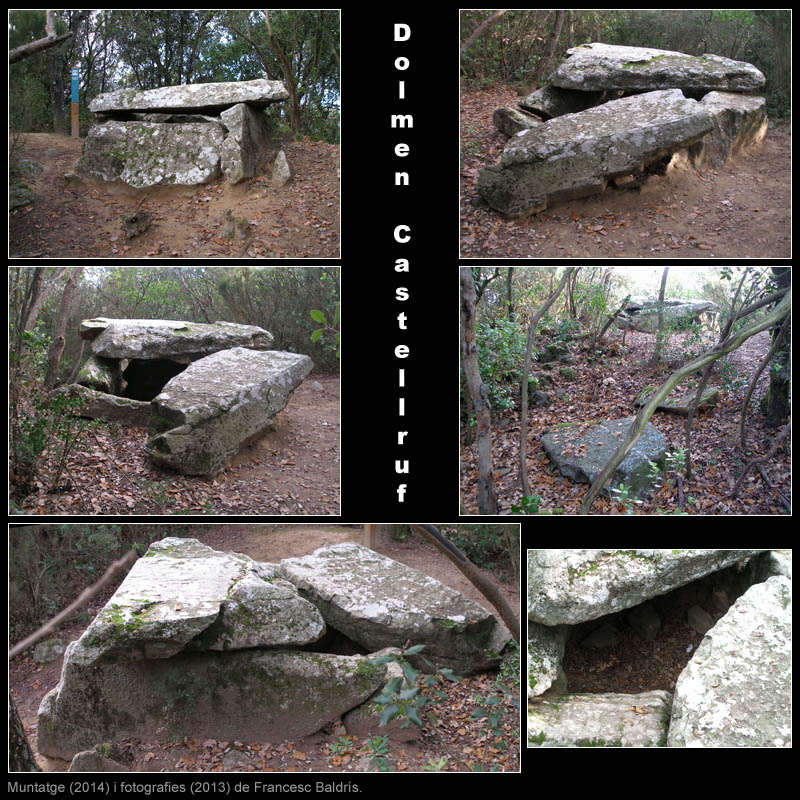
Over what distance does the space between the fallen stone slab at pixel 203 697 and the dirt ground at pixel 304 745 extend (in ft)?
0.30

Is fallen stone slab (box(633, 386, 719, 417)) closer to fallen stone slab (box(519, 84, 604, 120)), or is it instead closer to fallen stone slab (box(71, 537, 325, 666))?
fallen stone slab (box(519, 84, 604, 120))

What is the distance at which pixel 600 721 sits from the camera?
4.19 meters

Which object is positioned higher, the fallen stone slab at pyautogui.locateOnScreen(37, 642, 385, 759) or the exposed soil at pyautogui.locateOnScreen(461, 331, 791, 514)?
the exposed soil at pyautogui.locateOnScreen(461, 331, 791, 514)

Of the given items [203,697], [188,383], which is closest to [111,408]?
[188,383]

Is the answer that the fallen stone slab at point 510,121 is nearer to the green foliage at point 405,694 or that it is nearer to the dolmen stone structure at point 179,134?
the dolmen stone structure at point 179,134

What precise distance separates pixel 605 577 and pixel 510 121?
12.5 feet

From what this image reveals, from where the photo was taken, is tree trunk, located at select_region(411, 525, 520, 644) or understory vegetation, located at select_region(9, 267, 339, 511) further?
understory vegetation, located at select_region(9, 267, 339, 511)

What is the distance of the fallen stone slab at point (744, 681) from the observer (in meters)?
3.92

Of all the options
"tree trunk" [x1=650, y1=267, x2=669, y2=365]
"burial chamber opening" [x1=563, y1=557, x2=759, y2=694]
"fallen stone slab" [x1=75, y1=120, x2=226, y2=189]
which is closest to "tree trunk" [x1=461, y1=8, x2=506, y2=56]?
"tree trunk" [x1=650, y1=267, x2=669, y2=365]

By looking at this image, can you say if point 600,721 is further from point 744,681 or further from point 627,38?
point 627,38

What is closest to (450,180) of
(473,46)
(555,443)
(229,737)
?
(473,46)

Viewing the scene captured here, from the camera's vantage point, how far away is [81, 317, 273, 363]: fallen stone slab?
5574 mm

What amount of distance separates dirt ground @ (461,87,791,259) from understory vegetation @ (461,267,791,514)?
201 millimetres

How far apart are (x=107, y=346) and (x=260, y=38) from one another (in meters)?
3.28
